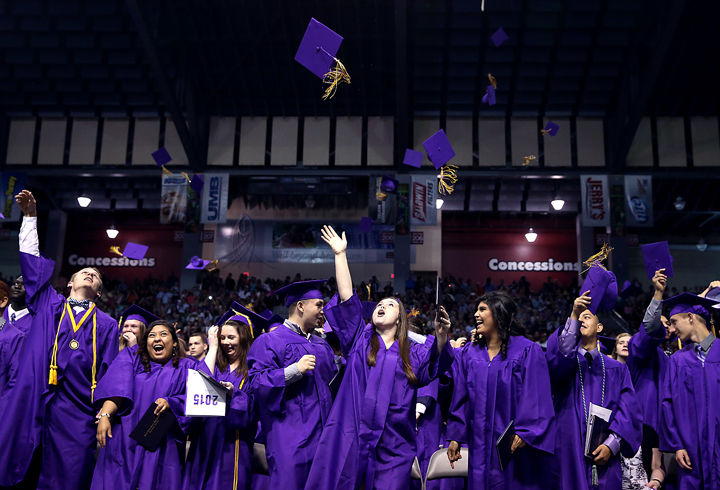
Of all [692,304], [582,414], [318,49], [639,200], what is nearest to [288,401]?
[582,414]

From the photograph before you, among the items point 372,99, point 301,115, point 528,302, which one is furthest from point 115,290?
point 528,302

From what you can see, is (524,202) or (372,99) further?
(524,202)

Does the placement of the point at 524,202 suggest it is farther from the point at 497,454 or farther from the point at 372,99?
the point at 497,454

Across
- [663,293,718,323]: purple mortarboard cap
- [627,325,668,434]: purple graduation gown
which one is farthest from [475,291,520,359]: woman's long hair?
[663,293,718,323]: purple mortarboard cap

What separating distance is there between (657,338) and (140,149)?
54.1 feet

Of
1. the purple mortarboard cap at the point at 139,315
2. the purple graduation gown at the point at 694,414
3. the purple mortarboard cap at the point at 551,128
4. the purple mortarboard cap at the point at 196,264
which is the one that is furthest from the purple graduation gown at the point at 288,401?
the purple mortarboard cap at the point at 551,128

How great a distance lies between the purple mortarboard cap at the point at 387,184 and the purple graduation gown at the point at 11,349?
12.8m

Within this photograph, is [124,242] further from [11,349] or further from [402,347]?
[402,347]

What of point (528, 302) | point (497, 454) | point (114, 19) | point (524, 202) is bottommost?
point (497, 454)

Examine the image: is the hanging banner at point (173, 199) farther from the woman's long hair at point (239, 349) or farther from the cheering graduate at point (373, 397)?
the cheering graduate at point (373, 397)

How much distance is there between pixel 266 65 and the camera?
52.3 feet

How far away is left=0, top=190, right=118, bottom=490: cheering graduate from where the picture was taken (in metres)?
3.93

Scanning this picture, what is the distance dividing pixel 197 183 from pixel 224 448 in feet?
45.3

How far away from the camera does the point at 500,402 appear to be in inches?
149
